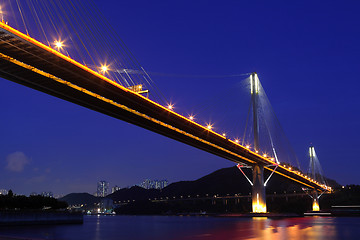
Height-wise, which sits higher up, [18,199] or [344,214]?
[18,199]

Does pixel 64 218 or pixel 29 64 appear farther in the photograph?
pixel 64 218

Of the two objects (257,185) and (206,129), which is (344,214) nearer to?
(257,185)

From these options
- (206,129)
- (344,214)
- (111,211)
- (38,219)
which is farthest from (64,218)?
(111,211)

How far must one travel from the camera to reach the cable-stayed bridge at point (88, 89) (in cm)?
2498

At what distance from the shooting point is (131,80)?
36344 millimetres

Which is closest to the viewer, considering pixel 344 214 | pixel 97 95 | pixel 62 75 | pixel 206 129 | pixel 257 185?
pixel 62 75

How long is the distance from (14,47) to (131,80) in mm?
13509

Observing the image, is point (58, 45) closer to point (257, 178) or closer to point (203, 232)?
point (203, 232)

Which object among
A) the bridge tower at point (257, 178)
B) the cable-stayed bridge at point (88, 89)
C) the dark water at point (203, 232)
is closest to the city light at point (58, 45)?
the cable-stayed bridge at point (88, 89)

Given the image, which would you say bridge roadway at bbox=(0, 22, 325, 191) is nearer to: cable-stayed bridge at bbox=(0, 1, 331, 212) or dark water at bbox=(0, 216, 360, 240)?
cable-stayed bridge at bbox=(0, 1, 331, 212)

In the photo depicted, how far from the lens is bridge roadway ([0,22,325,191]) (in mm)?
24859

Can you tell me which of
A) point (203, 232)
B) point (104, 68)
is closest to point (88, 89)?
point (104, 68)

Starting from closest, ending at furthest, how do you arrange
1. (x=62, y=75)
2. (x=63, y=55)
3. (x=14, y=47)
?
(x=14, y=47) → (x=63, y=55) → (x=62, y=75)

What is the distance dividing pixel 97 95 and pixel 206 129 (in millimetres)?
18169
